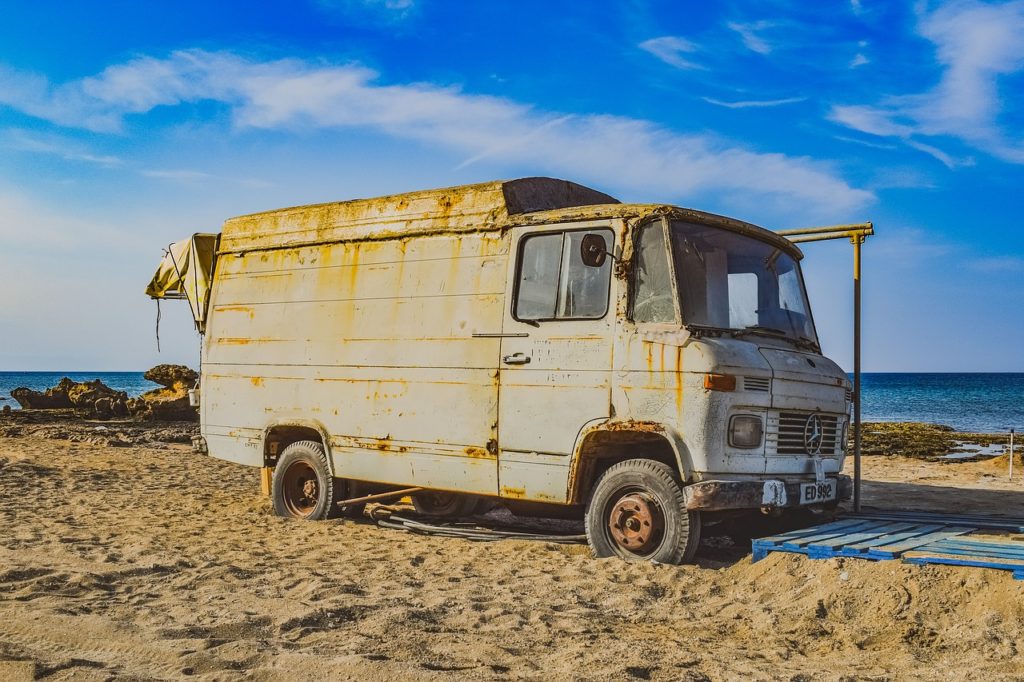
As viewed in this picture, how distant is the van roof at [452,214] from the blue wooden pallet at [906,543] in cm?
262

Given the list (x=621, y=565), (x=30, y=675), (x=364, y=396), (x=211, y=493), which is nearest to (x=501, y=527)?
(x=364, y=396)

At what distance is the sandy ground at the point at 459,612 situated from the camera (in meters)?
4.66

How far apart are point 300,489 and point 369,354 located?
80.2 inches

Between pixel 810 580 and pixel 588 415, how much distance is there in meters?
2.13

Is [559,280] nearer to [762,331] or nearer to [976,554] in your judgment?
[762,331]

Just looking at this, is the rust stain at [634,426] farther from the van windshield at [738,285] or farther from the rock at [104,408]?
the rock at [104,408]

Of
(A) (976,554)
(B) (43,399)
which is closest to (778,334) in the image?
(A) (976,554)

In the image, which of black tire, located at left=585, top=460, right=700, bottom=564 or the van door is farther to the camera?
the van door

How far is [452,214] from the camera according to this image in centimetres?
854

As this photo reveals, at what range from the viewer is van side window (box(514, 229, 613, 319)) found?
24.6 ft

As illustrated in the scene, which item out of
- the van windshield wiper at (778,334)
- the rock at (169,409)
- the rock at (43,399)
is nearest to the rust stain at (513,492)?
the van windshield wiper at (778,334)

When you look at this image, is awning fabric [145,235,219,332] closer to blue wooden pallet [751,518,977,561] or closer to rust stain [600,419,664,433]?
rust stain [600,419,664,433]

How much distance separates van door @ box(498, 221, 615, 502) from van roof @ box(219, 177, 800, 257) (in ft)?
0.82

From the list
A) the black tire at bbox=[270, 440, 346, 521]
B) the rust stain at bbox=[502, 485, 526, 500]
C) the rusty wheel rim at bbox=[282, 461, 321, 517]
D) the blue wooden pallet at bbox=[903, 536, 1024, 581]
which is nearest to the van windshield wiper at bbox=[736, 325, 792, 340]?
the blue wooden pallet at bbox=[903, 536, 1024, 581]
